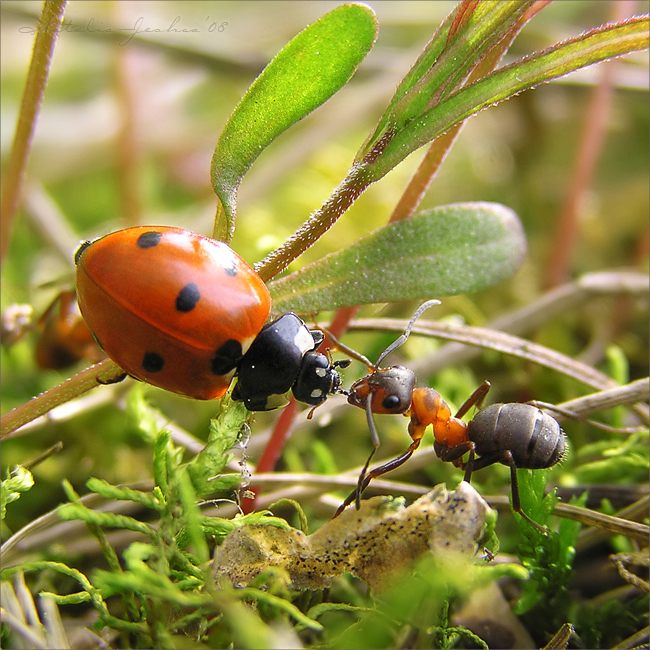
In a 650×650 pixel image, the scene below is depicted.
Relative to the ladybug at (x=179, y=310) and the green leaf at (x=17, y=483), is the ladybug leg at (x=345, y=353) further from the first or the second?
the green leaf at (x=17, y=483)

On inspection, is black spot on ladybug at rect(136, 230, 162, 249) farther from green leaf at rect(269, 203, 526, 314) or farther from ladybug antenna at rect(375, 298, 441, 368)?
ladybug antenna at rect(375, 298, 441, 368)

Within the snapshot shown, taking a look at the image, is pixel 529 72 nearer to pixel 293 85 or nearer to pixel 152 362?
pixel 293 85

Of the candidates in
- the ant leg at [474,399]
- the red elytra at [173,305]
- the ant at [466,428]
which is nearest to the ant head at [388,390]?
the ant at [466,428]

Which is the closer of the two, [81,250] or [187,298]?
[187,298]

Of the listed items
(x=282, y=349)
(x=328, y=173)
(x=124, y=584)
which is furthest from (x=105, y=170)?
(x=124, y=584)

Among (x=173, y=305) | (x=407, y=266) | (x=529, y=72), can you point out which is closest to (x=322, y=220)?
(x=407, y=266)

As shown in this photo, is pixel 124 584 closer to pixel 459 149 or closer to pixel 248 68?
pixel 248 68

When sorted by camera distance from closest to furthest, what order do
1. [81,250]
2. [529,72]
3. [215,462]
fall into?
1. [215,462]
2. [529,72]
3. [81,250]
